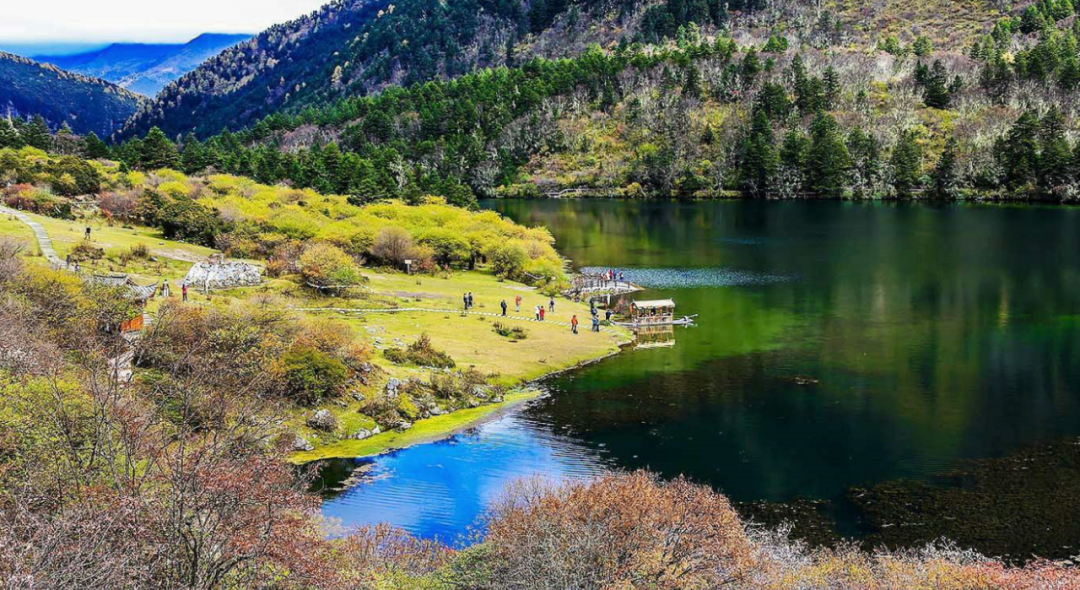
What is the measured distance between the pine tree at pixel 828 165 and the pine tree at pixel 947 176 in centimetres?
1807

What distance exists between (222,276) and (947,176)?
497ft

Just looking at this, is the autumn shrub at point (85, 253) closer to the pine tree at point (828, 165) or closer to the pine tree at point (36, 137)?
the pine tree at point (36, 137)

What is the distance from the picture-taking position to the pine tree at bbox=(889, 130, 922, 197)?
175250 millimetres

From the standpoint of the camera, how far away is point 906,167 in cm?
17525

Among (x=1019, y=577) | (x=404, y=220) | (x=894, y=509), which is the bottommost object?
(x=894, y=509)

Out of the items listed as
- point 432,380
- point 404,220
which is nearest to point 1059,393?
point 432,380

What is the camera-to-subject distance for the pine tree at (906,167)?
175m

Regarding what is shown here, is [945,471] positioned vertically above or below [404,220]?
below

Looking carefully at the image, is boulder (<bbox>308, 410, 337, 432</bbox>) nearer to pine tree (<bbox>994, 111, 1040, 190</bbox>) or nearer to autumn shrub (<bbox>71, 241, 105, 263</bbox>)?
autumn shrub (<bbox>71, 241, 105, 263</bbox>)

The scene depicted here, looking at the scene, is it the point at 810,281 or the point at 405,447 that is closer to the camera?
the point at 405,447

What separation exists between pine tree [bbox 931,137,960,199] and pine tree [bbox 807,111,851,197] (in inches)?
712

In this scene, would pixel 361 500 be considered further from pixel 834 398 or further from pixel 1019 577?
pixel 834 398

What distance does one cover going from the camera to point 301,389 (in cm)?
4784

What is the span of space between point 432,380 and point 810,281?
2072 inches
